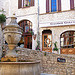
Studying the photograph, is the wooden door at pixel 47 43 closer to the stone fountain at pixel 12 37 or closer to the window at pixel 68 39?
the window at pixel 68 39

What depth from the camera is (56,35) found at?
45.8 ft

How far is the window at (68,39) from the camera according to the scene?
43.8ft

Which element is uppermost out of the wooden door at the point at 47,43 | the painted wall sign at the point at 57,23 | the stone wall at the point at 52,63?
the painted wall sign at the point at 57,23

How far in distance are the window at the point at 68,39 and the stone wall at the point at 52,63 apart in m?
3.33

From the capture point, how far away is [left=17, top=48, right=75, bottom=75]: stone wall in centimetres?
1010

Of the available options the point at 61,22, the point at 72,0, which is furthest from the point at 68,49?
the point at 72,0

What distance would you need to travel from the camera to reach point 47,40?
14.5 meters

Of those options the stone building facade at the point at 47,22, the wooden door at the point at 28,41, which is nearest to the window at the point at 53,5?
the stone building facade at the point at 47,22

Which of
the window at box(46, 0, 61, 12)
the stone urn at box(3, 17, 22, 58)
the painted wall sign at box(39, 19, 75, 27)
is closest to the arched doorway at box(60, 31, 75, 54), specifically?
the painted wall sign at box(39, 19, 75, 27)

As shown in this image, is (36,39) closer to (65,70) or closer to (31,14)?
(31,14)

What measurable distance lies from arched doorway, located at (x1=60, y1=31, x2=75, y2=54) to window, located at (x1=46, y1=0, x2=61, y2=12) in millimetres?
2603

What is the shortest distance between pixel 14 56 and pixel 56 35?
8.57 meters

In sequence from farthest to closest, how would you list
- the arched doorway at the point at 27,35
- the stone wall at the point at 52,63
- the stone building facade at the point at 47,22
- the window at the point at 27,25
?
1. the window at the point at 27,25
2. the arched doorway at the point at 27,35
3. the stone building facade at the point at 47,22
4. the stone wall at the point at 52,63

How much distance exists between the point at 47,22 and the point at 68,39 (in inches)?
105
